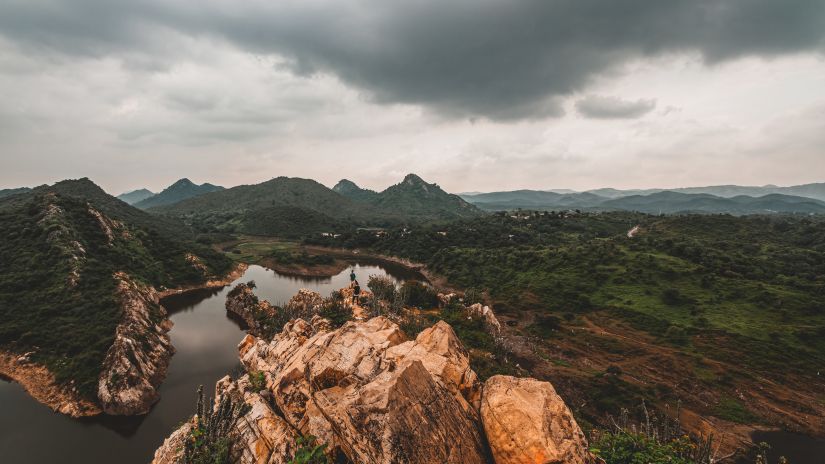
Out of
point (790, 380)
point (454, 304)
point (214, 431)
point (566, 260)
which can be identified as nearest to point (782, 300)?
point (790, 380)

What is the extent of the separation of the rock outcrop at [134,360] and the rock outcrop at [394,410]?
80.4ft

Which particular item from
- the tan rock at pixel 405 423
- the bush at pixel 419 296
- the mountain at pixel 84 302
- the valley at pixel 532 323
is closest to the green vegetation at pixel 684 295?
the valley at pixel 532 323

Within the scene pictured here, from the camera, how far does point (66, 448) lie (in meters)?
28.0

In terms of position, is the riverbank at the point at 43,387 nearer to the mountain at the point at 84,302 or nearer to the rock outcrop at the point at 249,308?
the mountain at the point at 84,302

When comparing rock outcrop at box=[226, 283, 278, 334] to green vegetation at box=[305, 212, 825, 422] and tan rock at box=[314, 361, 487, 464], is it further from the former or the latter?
tan rock at box=[314, 361, 487, 464]

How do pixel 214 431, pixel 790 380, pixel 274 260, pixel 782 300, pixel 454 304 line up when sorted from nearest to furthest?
pixel 214 431
pixel 790 380
pixel 782 300
pixel 454 304
pixel 274 260

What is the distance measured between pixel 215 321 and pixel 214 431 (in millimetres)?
54203

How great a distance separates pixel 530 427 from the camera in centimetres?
939

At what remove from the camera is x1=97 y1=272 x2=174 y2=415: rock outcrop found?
107 feet

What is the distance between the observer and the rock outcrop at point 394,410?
29.6 ft

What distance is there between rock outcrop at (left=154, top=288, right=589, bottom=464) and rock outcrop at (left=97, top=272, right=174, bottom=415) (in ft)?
80.4

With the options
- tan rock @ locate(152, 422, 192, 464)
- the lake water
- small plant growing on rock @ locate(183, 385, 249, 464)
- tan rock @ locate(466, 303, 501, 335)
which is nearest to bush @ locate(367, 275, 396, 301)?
tan rock @ locate(466, 303, 501, 335)

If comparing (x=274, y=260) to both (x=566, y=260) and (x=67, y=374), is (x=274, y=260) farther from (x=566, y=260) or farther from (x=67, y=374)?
(x=566, y=260)

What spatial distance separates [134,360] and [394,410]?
136ft
